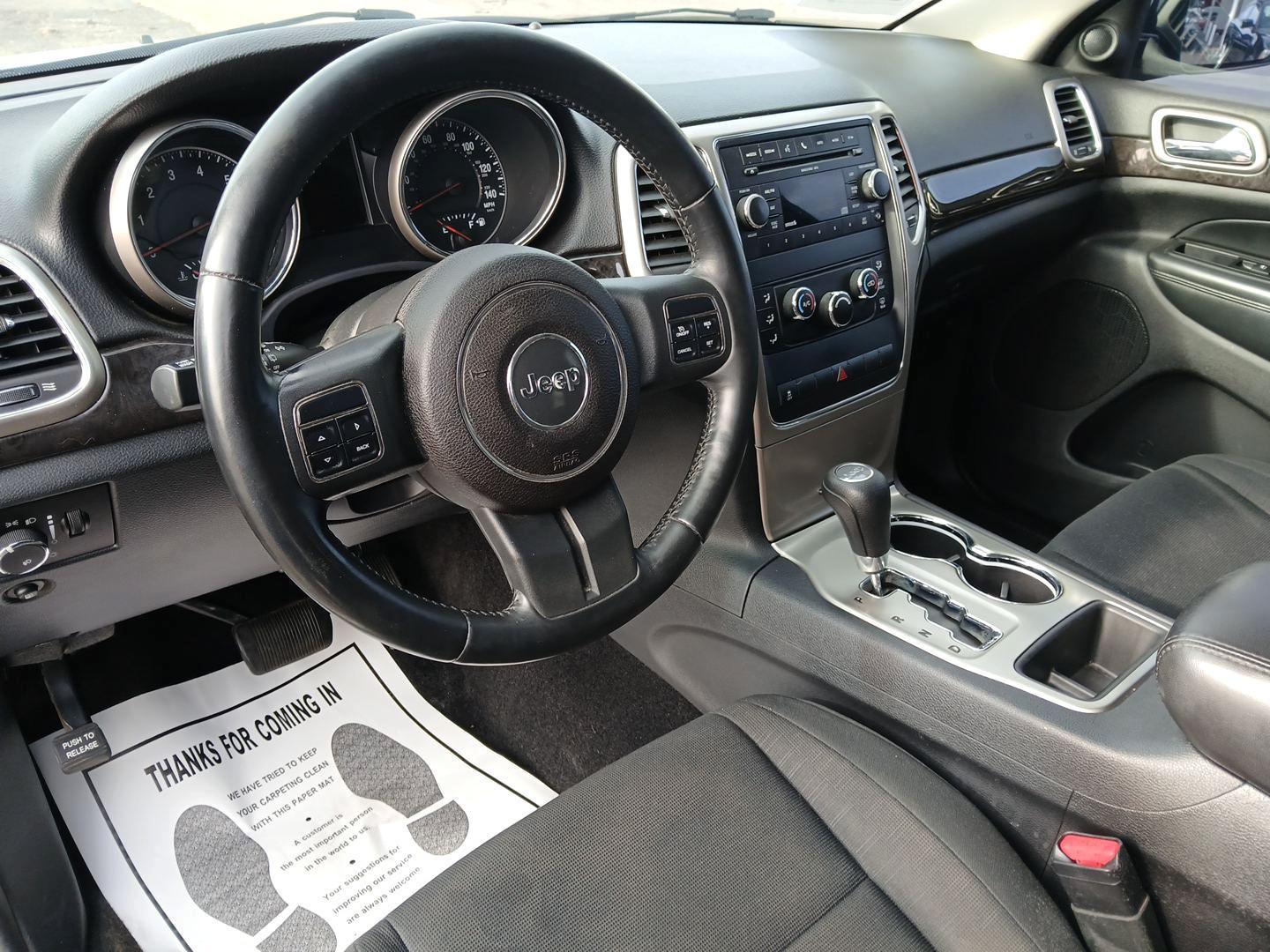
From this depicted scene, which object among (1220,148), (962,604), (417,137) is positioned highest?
(417,137)

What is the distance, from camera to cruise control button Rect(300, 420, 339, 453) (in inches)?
30.5

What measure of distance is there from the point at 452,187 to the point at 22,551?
0.56 m

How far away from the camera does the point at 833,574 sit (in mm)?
1336

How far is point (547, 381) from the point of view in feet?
2.78

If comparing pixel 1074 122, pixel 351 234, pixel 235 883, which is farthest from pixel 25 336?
pixel 1074 122

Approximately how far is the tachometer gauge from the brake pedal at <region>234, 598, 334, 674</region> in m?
0.79

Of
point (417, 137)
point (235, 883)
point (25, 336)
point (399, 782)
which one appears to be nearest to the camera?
point (25, 336)

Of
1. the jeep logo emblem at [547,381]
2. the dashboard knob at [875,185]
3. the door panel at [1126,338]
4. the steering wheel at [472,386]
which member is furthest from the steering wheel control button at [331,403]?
the door panel at [1126,338]

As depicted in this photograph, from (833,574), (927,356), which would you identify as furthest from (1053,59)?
(833,574)

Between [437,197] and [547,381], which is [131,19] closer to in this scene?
[437,197]

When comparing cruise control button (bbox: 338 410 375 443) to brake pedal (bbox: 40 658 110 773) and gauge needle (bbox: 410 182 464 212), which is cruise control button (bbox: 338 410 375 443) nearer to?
gauge needle (bbox: 410 182 464 212)

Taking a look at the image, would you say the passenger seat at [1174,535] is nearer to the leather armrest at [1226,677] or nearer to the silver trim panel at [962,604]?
the silver trim panel at [962,604]

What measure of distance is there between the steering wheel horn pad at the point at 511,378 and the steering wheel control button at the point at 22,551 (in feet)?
1.40

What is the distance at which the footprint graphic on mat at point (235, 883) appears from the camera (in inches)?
55.2
